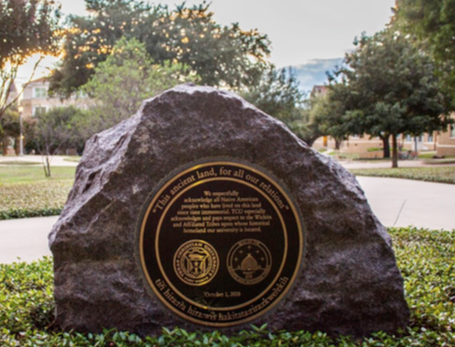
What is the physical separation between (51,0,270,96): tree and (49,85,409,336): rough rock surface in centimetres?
3112

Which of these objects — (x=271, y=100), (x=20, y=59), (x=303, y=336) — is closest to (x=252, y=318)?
(x=303, y=336)

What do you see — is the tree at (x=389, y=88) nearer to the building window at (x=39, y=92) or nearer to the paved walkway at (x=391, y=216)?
the paved walkway at (x=391, y=216)

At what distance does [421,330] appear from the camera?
13.3 ft

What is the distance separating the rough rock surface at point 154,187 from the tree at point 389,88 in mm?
23686

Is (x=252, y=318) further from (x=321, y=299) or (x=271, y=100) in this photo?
(x=271, y=100)

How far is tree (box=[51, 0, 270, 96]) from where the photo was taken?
3484 centimetres

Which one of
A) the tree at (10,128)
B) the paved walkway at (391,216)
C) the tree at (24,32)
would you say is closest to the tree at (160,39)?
the tree at (10,128)

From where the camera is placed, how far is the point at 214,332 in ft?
12.6

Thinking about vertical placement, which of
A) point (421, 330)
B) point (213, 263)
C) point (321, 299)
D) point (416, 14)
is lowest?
point (421, 330)

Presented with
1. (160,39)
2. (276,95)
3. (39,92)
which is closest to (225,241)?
(160,39)

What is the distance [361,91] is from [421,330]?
25206 millimetres

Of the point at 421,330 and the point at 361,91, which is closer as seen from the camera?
the point at 421,330

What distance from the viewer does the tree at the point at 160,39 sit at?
34844 millimetres

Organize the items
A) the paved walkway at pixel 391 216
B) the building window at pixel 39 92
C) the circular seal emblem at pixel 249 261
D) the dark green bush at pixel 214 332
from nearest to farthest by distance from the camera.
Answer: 1. the dark green bush at pixel 214 332
2. the circular seal emblem at pixel 249 261
3. the paved walkway at pixel 391 216
4. the building window at pixel 39 92
